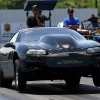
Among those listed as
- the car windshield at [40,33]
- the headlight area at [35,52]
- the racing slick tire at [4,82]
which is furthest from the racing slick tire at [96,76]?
the racing slick tire at [4,82]

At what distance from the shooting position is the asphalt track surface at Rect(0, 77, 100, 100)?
33.0 feet

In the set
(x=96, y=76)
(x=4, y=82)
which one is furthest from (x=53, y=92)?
(x=4, y=82)

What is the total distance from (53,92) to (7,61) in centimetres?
134

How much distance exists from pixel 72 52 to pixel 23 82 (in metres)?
1.10

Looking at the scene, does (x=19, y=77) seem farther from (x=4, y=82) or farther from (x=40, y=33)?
(x=4, y=82)

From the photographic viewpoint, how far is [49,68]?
34.8 ft

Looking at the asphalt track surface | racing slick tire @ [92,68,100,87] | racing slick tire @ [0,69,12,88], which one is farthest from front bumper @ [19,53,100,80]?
racing slick tire @ [0,69,12,88]

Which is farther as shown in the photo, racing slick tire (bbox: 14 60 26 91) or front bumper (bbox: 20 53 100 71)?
racing slick tire (bbox: 14 60 26 91)

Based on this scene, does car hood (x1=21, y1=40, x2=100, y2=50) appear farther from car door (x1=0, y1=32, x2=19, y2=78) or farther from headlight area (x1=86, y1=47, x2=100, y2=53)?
car door (x1=0, y1=32, x2=19, y2=78)

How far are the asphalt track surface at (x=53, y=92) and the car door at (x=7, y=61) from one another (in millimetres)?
371

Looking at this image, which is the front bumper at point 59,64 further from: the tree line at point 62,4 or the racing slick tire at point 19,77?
the tree line at point 62,4

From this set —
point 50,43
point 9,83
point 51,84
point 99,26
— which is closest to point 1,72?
point 9,83

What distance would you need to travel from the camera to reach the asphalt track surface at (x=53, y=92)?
10070 mm

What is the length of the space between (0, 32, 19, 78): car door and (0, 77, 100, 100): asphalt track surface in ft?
1.22
